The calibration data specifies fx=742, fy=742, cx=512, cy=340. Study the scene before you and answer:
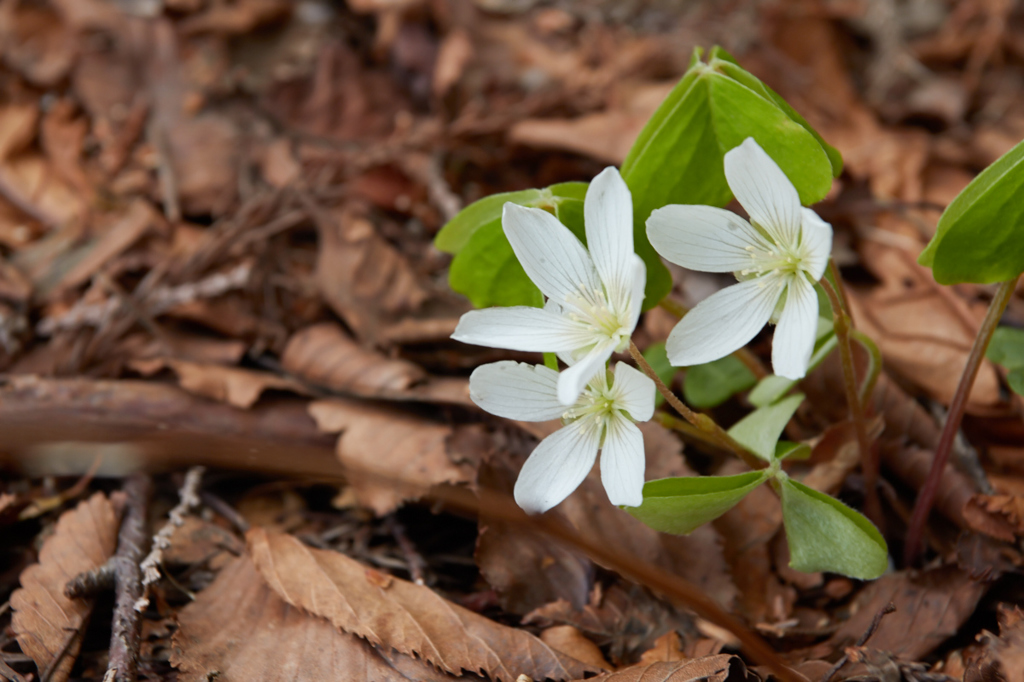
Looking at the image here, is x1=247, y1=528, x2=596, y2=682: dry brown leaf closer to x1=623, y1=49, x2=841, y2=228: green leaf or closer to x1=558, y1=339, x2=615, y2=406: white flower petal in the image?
x1=558, y1=339, x2=615, y2=406: white flower petal

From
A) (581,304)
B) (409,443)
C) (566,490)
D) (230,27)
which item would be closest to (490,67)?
(230,27)

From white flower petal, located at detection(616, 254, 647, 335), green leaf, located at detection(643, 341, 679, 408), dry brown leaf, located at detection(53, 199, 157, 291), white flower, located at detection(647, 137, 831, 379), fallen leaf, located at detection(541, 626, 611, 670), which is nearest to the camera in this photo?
white flower petal, located at detection(616, 254, 647, 335)

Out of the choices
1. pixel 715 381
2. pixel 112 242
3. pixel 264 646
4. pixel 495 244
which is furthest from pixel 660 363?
pixel 112 242

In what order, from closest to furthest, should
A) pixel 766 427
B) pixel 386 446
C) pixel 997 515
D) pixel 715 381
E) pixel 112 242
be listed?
1. pixel 766 427
2. pixel 997 515
3. pixel 715 381
4. pixel 386 446
5. pixel 112 242

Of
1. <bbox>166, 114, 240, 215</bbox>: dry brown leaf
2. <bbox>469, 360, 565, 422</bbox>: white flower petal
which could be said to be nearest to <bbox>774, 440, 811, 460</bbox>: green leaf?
<bbox>469, 360, 565, 422</bbox>: white flower petal

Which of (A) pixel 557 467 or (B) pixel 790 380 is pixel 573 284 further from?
(B) pixel 790 380

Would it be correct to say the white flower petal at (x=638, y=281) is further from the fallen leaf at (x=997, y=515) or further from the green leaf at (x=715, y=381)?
the fallen leaf at (x=997, y=515)
